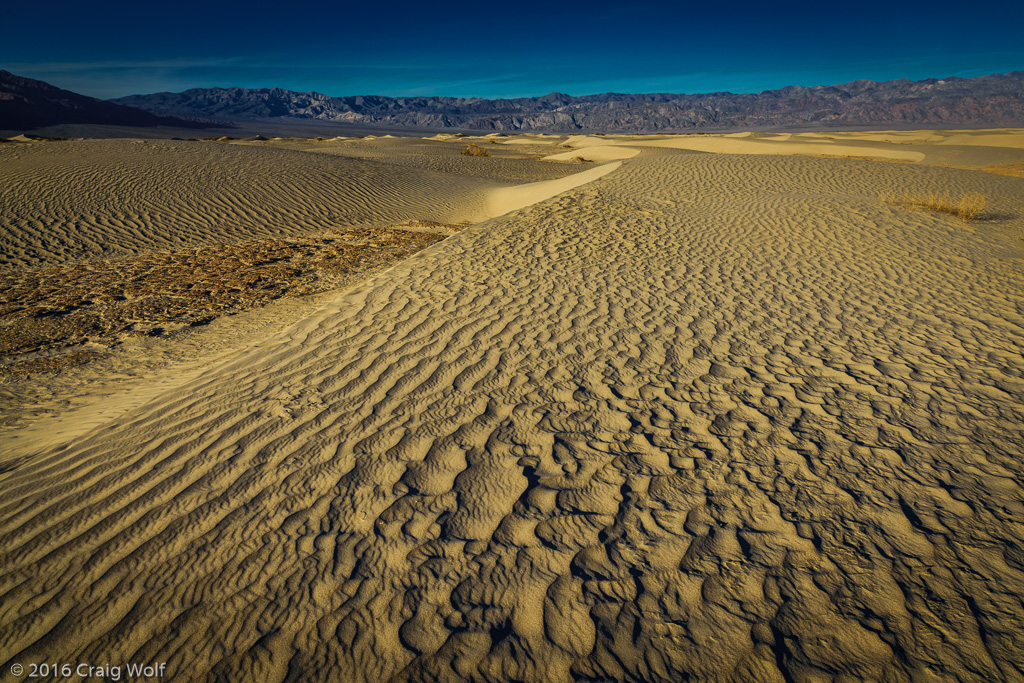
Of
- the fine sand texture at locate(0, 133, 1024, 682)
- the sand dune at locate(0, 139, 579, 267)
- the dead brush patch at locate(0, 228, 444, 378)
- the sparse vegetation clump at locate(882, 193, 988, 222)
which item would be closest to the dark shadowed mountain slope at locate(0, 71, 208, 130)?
the sand dune at locate(0, 139, 579, 267)

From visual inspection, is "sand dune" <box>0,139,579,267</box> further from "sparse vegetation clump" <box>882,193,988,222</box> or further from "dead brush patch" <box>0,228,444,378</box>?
"sparse vegetation clump" <box>882,193,988,222</box>

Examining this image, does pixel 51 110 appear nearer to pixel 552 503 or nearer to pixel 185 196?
pixel 185 196

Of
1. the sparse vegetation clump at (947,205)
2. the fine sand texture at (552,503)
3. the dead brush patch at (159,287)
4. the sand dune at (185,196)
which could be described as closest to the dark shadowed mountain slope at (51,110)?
the sand dune at (185,196)

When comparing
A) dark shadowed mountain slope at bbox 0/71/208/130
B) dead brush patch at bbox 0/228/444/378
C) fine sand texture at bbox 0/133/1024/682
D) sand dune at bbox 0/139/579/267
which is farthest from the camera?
dark shadowed mountain slope at bbox 0/71/208/130

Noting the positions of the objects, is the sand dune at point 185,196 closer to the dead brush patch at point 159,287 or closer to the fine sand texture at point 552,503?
the dead brush patch at point 159,287

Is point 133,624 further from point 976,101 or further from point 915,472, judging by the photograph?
point 976,101

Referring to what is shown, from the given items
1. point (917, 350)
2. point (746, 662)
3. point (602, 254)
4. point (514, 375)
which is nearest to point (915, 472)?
point (746, 662)

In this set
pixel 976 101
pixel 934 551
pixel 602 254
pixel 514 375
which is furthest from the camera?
pixel 976 101
